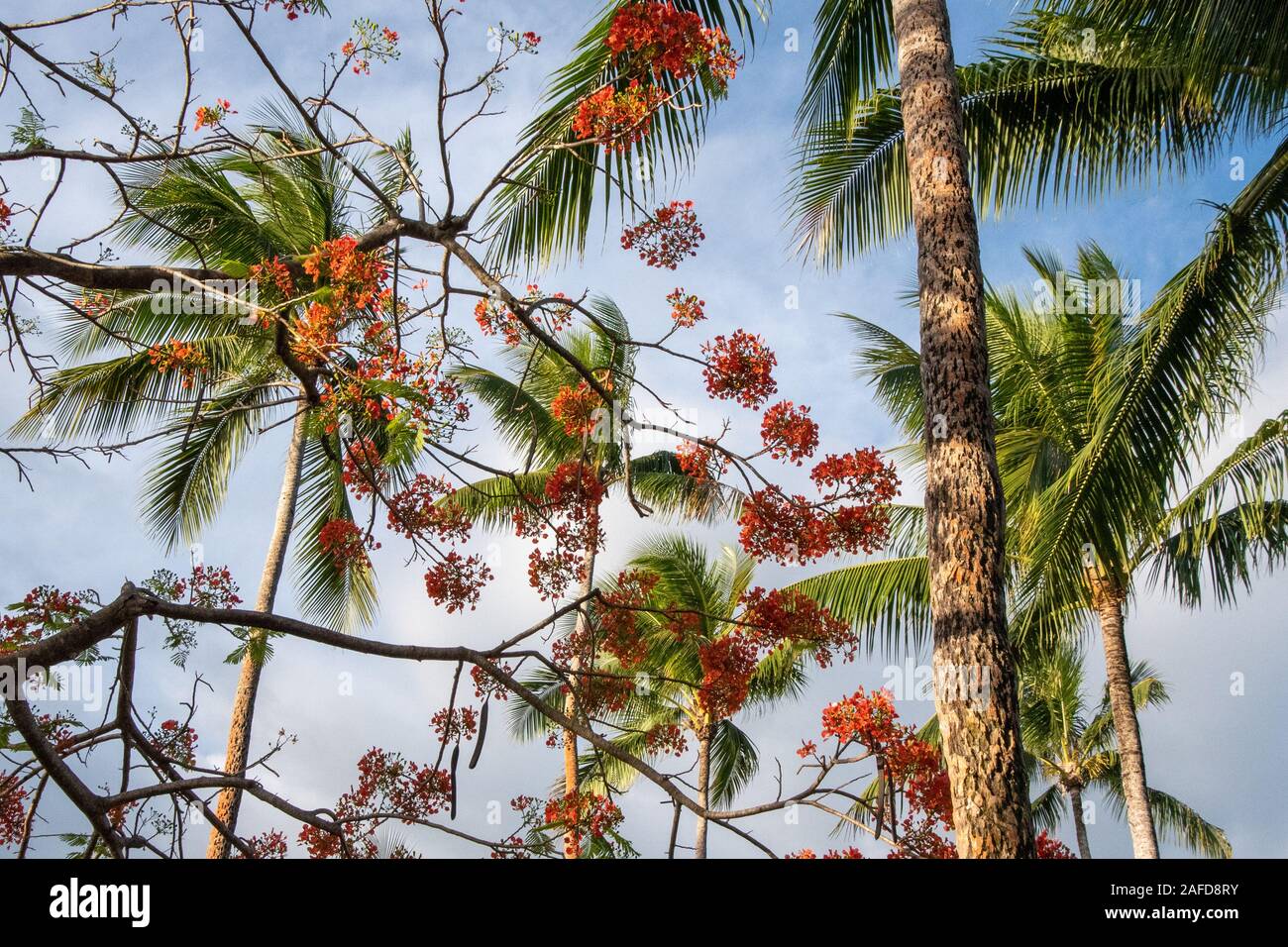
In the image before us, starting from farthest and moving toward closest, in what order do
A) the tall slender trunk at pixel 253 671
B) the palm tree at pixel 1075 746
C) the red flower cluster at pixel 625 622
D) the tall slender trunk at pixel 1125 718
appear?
1. the palm tree at pixel 1075 746
2. the tall slender trunk at pixel 1125 718
3. the tall slender trunk at pixel 253 671
4. the red flower cluster at pixel 625 622

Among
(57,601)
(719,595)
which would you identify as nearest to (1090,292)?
(719,595)

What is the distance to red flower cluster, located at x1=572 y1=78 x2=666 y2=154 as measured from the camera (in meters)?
5.01

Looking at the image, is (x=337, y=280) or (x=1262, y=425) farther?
(x=1262, y=425)

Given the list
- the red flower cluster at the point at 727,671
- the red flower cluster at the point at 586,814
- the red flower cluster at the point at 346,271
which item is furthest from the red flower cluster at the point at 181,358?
the red flower cluster at the point at 727,671

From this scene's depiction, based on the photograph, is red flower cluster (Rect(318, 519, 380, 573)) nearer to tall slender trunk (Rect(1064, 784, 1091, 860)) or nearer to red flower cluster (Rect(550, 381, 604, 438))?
red flower cluster (Rect(550, 381, 604, 438))

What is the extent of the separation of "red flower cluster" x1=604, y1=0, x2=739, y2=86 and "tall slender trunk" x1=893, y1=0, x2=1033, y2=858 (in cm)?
136

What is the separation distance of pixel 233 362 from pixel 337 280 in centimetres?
832

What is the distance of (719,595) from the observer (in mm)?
16719

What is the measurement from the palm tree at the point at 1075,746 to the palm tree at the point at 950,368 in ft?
58.0

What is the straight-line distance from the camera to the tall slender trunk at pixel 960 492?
442 centimetres

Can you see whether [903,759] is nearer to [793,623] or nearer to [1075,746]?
[793,623]

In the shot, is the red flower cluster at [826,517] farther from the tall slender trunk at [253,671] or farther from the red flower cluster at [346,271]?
the tall slender trunk at [253,671]
